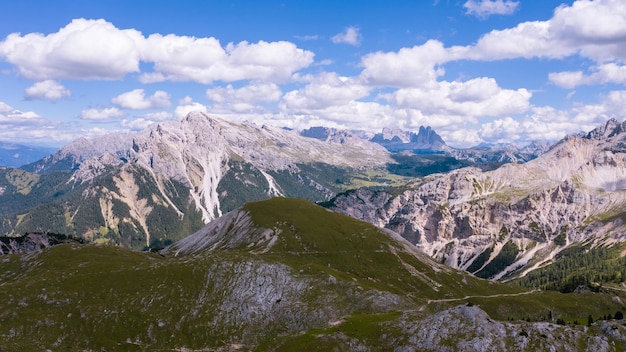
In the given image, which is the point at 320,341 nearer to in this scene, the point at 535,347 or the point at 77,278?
the point at 535,347

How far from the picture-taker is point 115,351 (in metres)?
142

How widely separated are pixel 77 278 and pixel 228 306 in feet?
200

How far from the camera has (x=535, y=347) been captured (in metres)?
100

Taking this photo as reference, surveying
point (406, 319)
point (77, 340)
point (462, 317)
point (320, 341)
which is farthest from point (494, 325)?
point (77, 340)

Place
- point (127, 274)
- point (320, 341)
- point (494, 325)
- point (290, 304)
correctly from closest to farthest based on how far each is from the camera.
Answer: point (494, 325) → point (320, 341) → point (290, 304) → point (127, 274)

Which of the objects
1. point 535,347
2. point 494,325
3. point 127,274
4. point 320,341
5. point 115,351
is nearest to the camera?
point 535,347

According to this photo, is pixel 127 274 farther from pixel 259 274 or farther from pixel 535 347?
pixel 535 347

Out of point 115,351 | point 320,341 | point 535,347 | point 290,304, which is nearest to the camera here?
point 535,347

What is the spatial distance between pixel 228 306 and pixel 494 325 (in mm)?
93693

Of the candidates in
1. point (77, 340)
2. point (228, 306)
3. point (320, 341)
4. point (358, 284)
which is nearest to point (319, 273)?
point (358, 284)

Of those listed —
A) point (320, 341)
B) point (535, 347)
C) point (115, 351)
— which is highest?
point (535, 347)

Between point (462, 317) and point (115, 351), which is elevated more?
point (462, 317)

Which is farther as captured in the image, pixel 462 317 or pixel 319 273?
pixel 319 273

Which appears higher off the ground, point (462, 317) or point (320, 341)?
point (462, 317)
